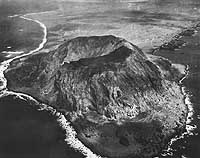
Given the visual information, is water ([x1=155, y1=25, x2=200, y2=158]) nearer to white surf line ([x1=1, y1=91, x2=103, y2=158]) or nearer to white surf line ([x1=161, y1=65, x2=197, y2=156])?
white surf line ([x1=161, y1=65, x2=197, y2=156])

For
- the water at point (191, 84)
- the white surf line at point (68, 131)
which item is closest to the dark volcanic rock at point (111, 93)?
the white surf line at point (68, 131)

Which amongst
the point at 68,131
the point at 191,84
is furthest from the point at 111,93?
the point at 191,84

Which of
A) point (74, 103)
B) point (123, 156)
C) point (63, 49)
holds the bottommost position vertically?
point (123, 156)

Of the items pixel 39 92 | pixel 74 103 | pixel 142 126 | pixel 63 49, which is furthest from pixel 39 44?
pixel 142 126

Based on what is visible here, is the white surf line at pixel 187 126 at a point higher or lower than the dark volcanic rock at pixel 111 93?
lower

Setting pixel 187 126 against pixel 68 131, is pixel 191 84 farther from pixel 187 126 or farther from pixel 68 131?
pixel 68 131

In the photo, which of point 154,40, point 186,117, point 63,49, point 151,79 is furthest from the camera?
point 154,40

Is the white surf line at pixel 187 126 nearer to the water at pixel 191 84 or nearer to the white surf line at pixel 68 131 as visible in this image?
the water at pixel 191 84

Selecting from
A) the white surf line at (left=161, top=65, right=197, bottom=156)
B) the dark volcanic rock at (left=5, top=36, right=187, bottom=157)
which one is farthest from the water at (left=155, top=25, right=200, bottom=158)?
the dark volcanic rock at (left=5, top=36, right=187, bottom=157)

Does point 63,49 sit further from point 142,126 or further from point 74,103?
point 142,126
